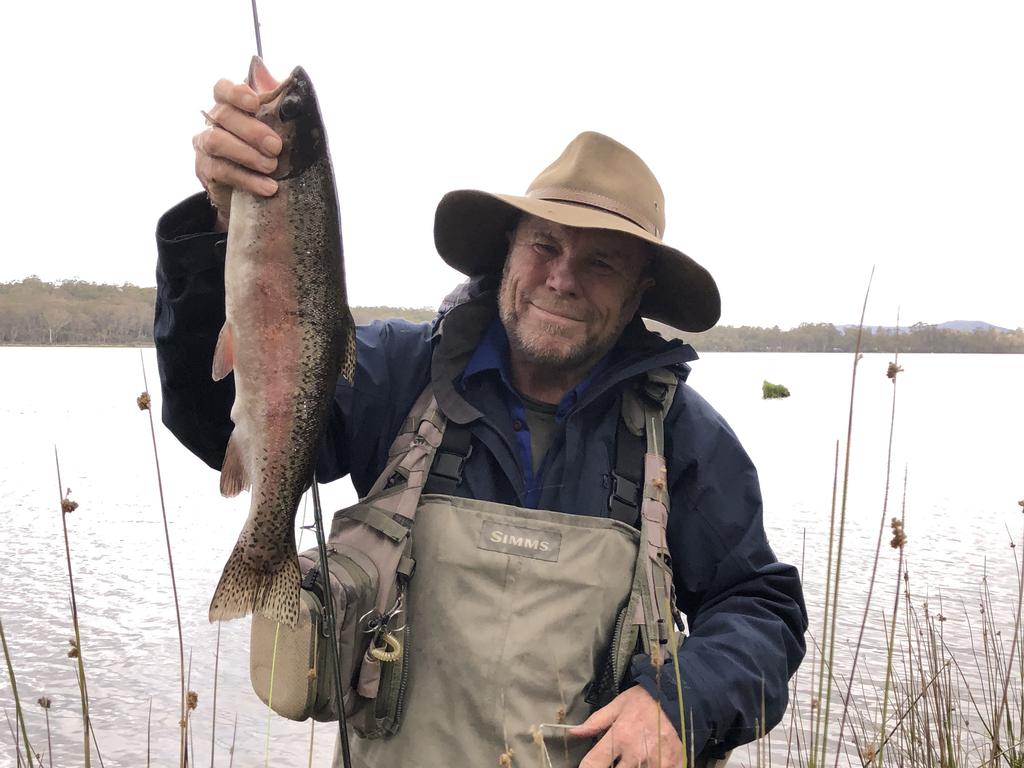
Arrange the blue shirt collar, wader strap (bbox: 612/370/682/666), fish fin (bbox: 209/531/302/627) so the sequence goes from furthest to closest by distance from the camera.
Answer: the blue shirt collar, wader strap (bbox: 612/370/682/666), fish fin (bbox: 209/531/302/627)

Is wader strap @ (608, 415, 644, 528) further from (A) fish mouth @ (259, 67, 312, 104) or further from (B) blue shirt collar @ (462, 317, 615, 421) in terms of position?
(A) fish mouth @ (259, 67, 312, 104)

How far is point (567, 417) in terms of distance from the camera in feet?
10.7

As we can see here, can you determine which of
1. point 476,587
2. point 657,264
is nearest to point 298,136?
point 476,587

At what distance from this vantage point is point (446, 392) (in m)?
3.16

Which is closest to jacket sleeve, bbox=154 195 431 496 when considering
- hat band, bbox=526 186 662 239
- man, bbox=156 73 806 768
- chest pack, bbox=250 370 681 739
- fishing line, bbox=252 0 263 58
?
man, bbox=156 73 806 768

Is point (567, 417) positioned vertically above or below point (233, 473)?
above

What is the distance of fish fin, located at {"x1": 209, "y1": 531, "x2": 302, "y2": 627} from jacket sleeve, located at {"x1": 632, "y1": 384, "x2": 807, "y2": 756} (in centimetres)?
134

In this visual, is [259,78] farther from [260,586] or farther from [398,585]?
[398,585]

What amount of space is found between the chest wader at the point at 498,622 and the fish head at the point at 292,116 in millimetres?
1039

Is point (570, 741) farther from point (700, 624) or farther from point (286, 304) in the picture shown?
point (286, 304)

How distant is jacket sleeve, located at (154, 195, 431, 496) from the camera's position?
2.64m

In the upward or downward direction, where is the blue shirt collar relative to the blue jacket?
upward

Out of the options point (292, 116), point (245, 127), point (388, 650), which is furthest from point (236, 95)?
point (388, 650)

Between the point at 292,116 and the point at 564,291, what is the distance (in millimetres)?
1330
